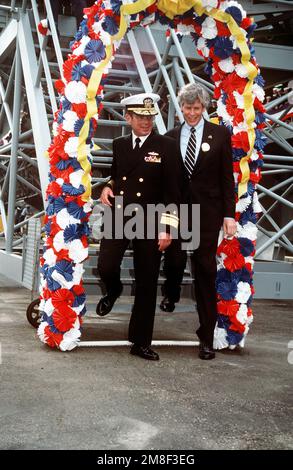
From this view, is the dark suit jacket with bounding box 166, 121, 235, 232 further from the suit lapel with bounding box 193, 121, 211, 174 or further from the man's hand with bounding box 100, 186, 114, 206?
the man's hand with bounding box 100, 186, 114, 206

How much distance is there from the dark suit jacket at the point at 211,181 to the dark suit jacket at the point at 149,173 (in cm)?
14

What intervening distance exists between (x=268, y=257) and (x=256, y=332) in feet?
20.2

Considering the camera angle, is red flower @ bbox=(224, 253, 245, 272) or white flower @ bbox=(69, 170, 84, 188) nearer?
white flower @ bbox=(69, 170, 84, 188)

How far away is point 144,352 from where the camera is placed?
5.32m

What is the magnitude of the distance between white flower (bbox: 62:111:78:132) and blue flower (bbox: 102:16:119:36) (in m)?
0.78

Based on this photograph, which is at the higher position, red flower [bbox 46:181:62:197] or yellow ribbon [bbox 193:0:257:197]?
yellow ribbon [bbox 193:0:257:197]

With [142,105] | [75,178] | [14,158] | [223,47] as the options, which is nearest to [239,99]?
[223,47]

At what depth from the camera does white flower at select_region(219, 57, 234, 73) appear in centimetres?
575

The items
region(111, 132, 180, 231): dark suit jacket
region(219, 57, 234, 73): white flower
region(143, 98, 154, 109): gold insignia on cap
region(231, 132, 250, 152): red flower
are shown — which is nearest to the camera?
region(143, 98, 154, 109): gold insignia on cap

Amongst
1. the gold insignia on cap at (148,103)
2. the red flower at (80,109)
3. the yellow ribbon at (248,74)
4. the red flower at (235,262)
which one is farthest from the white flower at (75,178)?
the red flower at (235,262)

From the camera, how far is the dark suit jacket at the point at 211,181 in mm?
5328

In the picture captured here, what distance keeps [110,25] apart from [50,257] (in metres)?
2.09

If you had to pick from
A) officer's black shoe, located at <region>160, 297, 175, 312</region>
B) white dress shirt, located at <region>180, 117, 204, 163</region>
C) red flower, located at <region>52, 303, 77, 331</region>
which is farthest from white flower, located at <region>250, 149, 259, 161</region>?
red flower, located at <region>52, 303, 77, 331</region>

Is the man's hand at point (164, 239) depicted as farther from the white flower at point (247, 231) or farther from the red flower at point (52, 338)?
the red flower at point (52, 338)
